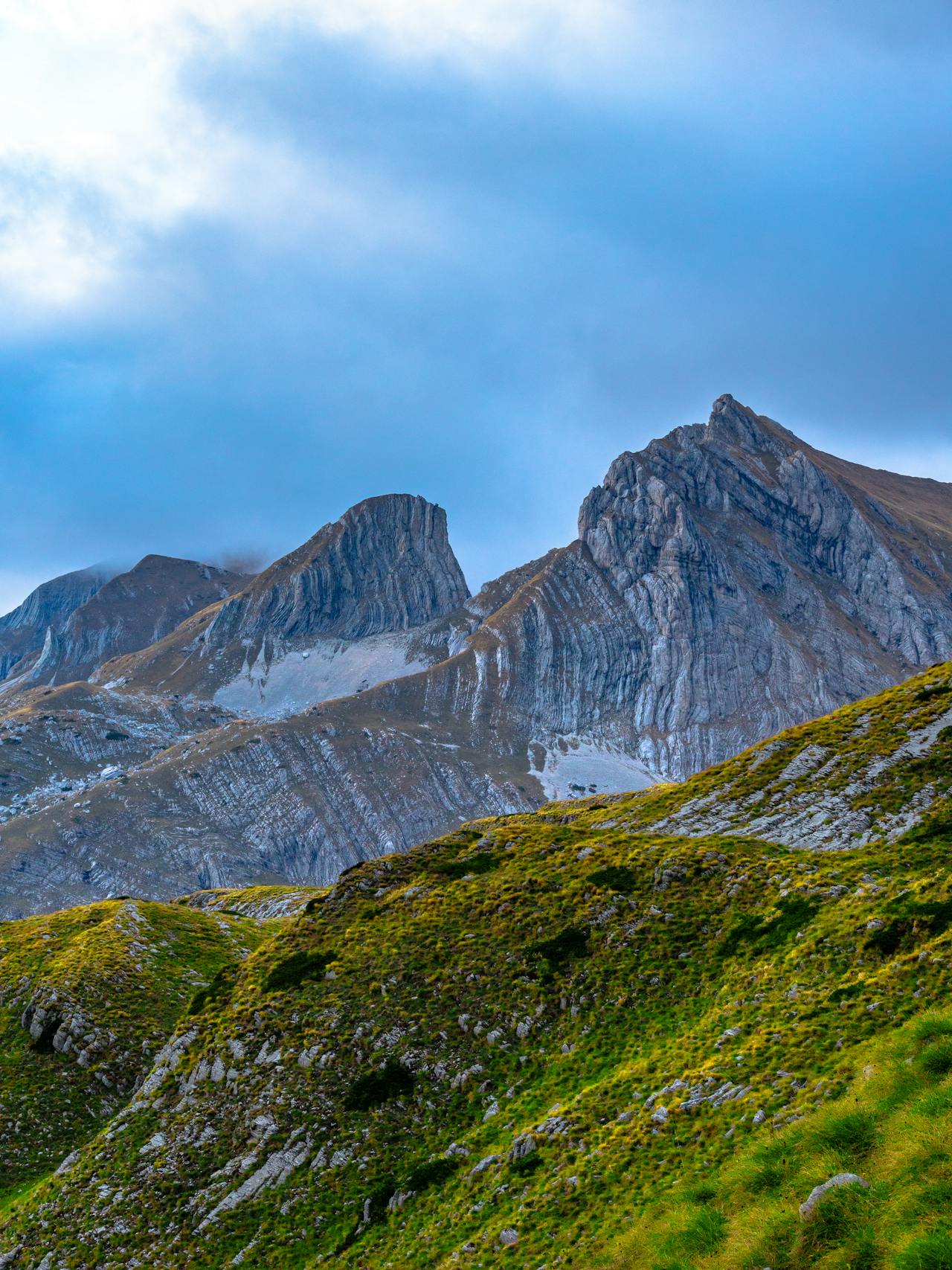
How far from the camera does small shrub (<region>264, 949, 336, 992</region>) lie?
1641 inches

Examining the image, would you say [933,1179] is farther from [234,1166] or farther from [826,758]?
[826,758]

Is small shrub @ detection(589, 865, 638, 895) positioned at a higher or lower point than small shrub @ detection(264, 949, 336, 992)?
lower

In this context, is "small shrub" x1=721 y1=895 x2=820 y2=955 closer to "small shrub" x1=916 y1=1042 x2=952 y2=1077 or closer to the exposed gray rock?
"small shrub" x1=916 y1=1042 x2=952 y2=1077

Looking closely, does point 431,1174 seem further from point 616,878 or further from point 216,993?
point 216,993

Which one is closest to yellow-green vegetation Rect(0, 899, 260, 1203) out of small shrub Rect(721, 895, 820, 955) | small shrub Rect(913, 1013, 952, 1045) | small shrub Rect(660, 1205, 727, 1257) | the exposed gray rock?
small shrub Rect(721, 895, 820, 955)

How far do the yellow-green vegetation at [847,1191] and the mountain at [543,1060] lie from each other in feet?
0.25

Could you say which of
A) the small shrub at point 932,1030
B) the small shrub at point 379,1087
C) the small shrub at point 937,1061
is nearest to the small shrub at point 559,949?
the small shrub at point 379,1087

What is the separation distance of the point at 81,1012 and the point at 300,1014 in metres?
16.8

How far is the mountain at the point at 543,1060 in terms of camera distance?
21.6m

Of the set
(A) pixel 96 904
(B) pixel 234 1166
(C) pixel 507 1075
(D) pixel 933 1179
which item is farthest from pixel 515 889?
(A) pixel 96 904

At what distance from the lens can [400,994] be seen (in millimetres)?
38938

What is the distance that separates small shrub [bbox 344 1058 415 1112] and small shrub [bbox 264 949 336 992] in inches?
295

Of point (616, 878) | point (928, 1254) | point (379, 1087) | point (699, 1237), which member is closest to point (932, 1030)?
point (699, 1237)

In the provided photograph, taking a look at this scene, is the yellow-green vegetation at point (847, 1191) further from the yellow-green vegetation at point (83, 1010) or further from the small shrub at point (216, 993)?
the yellow-green vegetation at point (83, 1010)
